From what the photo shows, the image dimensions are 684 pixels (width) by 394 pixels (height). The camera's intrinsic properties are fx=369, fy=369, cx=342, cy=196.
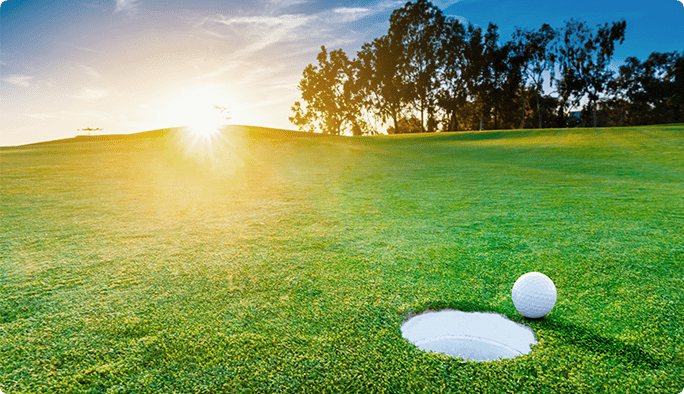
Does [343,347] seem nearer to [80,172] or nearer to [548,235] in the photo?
[548,235]

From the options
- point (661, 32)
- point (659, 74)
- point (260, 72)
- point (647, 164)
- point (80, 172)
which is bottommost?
point (647, 164)

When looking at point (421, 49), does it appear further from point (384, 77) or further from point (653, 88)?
point (653, 88)

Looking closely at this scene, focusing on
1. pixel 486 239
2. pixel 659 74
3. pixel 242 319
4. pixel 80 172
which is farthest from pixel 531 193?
pixel 659 74

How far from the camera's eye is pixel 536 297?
2.37m

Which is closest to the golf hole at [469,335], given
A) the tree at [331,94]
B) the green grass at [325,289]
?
the green grass at [325,289]

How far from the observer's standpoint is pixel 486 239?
4.12 metres

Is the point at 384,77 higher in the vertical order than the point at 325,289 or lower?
higher

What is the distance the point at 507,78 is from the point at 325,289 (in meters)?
50.0

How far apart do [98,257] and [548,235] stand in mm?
4824

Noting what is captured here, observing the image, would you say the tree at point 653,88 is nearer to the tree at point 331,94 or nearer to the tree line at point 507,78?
the tree line at point 507,78

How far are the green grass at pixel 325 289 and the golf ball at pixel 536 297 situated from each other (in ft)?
0.23

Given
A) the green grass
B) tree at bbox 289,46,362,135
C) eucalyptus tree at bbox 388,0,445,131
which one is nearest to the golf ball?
the green grass

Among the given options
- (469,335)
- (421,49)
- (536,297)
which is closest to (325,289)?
(469,335)

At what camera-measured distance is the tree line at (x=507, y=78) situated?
42156 mm
